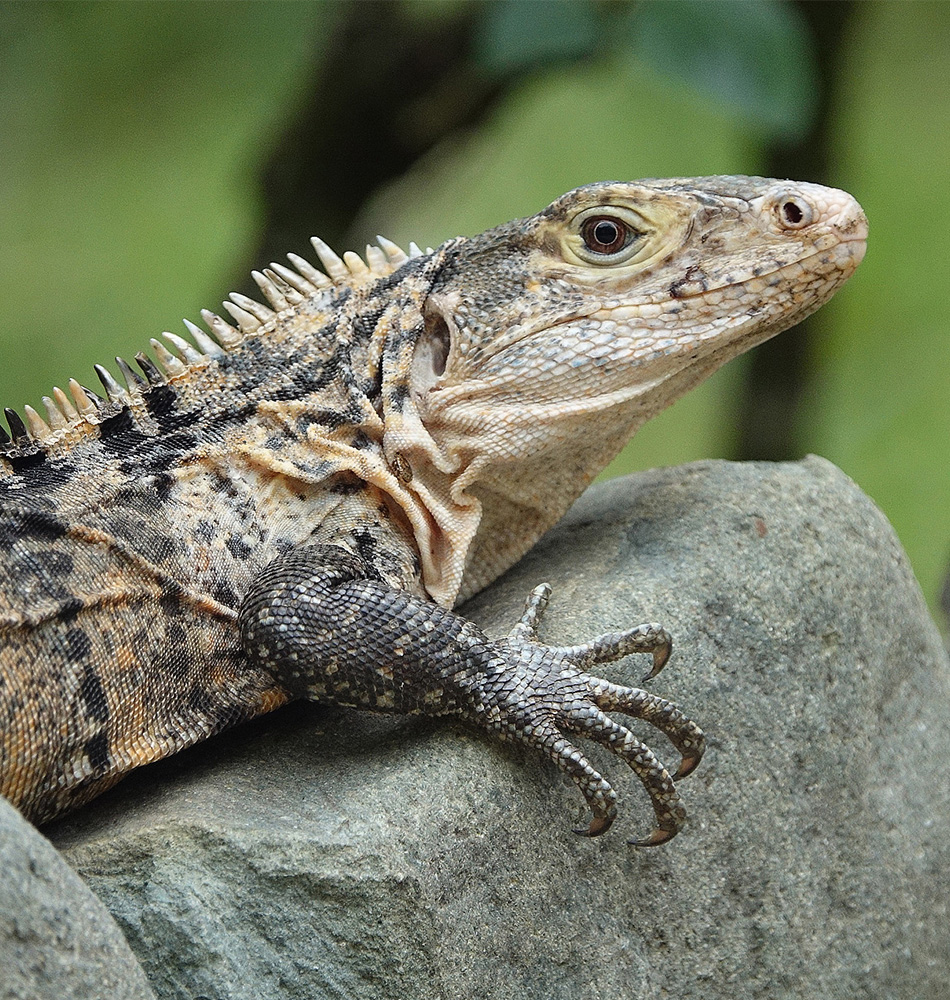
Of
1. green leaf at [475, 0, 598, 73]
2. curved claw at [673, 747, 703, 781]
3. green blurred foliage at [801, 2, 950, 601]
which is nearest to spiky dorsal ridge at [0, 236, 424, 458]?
curved claw at [673, 747, 703, 781]

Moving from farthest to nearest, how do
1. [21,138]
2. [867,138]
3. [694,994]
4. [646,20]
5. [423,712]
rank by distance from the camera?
[867,138], [21,138], [646,20], [694,994], [423,712]

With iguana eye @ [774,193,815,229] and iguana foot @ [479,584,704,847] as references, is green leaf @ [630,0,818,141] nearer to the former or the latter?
iguana eye @ [774,193,815,229]

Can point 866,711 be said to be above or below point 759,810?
above

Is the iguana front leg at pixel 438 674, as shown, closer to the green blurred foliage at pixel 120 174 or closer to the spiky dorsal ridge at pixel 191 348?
the spiky dorsal ridge at pixel 191 348

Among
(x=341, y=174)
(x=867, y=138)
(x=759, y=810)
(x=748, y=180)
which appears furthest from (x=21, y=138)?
(x=759, y=810)

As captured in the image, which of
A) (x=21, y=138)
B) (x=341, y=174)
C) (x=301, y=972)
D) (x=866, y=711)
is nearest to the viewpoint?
(x=301, y=972)

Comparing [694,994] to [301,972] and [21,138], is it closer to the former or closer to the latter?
[301,972]

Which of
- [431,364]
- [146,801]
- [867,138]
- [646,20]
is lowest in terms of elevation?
[146,801]

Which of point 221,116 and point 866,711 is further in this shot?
point 221,116

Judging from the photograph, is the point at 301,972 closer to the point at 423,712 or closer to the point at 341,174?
the point at 423,712
